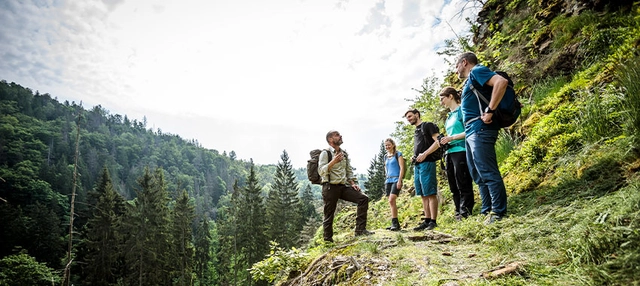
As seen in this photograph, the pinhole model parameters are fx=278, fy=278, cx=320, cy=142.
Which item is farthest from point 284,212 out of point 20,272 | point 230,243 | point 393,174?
point 393,174

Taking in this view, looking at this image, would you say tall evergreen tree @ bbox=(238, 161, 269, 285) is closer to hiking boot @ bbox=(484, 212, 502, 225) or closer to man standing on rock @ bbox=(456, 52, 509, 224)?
man standing on rock @ bbox=(456, 52, 509, 224)

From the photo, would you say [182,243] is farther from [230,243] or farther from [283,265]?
[283,265]

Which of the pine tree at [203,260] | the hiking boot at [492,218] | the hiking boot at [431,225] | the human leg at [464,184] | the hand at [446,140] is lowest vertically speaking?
the pine tree at [203,260]

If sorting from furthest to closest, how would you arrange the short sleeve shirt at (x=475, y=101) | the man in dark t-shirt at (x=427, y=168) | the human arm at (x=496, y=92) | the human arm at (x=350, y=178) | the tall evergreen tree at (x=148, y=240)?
the tall evergreen tree at (x=148, y=240) → the human arm at (x=350, y=178) → the man in dark t-shirt at (x=427, y=168) → the short sleeve shirt at (x=475, y=101) → the human arm at (x=496, y=92)

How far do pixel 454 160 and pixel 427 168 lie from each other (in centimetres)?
44

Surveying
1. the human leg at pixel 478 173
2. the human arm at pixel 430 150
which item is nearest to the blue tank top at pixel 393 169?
the human arm at pixel 430 150

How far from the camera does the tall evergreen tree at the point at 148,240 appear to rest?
32.7 meters

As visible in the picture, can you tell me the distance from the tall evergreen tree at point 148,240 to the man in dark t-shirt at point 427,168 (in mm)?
37391

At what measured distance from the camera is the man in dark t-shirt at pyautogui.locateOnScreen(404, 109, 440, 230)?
4559 millimetres

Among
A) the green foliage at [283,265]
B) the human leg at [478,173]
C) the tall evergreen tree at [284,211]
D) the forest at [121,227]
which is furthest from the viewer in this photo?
the tall evergreen tree at [284,211]

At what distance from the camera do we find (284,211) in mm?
45656

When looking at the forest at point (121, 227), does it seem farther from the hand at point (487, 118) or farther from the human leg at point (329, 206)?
the hand at point (487, 118)

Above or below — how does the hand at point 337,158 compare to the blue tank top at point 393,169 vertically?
above

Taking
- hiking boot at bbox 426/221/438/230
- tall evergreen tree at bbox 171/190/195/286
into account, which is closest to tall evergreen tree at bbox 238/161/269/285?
tall evergreen tree at bbox 171/190/195/286
